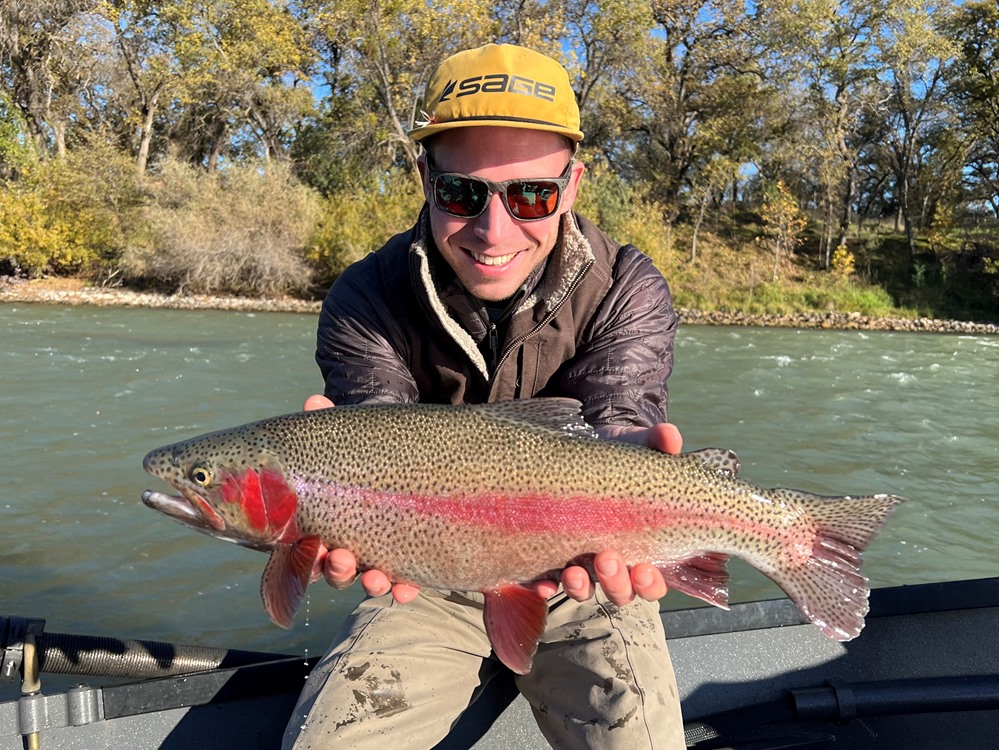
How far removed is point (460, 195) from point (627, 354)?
36.6 inches

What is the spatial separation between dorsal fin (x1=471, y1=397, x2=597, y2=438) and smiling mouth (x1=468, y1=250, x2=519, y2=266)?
1.99ft

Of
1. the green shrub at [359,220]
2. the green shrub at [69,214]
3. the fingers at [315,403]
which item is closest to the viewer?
the fingers at [315,403]

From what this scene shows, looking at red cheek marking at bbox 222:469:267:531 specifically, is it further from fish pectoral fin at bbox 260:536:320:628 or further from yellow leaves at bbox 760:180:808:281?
yellow leaves at bbox 760:180:808:281

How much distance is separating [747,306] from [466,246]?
97.6 ft

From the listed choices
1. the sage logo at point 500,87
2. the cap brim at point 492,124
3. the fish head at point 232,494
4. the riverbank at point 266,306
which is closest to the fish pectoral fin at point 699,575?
the fish head at point 232,494

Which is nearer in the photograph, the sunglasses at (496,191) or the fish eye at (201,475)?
the fish eye at (201,475)

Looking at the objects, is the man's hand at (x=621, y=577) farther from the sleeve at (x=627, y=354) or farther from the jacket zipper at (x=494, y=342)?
the jacket zipper at (x=494, y=342)

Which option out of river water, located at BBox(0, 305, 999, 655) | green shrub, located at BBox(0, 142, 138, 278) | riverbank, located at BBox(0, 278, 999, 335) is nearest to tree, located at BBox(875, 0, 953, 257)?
riverbank, located at BBox(0, 278, 999, 335)

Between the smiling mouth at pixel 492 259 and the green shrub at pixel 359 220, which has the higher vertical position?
the green shrub at pixel 359 220

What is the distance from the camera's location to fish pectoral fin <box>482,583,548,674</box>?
99.0 inches

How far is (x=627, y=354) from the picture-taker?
3.29 m

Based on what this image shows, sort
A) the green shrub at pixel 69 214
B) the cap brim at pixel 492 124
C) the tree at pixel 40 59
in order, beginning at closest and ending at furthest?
the cap brim at pixel 492 124 → the green shrub at pixel 69 214 → the tree at pixel 40 59

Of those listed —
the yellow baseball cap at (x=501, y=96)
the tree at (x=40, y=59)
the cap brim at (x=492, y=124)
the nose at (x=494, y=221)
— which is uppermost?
the tree at (x=40, y=59)

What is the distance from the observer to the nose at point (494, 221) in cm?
292
